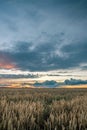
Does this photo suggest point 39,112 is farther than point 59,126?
Yes

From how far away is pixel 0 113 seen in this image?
7773mm

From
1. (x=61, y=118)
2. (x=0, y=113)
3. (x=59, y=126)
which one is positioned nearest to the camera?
(x=59, y=126)

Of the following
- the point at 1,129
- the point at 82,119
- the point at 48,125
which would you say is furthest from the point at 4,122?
the point at 82,119

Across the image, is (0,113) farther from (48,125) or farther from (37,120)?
(48,125)

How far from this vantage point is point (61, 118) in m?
6.80

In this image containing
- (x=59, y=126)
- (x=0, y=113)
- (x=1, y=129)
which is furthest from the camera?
(x=0, y=113)

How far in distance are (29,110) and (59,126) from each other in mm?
1851

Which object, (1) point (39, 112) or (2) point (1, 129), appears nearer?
(2) point (1, 129)

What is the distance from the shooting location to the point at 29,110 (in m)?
7.98

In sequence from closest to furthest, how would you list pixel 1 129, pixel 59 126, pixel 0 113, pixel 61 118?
1. pixel 1 129
2. pixel 59 126
3. pixel 61 118
4. pixel 0 113

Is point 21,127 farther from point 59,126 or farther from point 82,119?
point 82,119

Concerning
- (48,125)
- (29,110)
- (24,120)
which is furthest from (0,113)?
(48,125)

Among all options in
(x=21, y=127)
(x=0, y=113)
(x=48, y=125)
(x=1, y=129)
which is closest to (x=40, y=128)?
(x=48, y=125)

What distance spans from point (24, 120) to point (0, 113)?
1.55m
